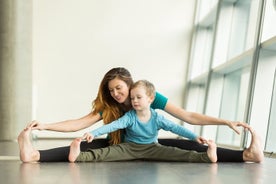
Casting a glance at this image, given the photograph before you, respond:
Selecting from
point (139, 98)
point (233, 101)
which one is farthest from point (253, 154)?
point (233, 101)

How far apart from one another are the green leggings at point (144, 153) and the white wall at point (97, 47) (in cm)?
726

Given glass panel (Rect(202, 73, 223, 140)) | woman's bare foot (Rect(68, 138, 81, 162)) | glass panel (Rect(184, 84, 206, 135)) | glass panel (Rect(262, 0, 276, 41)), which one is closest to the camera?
woman's bare foot (Rect(68, 138, 81, 162))

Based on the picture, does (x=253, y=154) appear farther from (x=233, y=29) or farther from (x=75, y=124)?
(x=233, y=29)

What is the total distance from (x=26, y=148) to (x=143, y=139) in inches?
36.4

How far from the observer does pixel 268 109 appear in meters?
5.92

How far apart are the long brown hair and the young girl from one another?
0.09 metres

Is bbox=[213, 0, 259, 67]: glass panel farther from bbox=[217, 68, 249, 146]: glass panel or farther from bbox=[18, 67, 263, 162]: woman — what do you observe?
bbox=[18, 67, 263, 162]: woman

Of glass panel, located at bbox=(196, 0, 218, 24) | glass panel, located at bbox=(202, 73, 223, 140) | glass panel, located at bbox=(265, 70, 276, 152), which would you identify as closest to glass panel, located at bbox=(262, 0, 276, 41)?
glass panel, located at bbox=(265, 70, 276, 152)

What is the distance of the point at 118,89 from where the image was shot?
12.4 ft

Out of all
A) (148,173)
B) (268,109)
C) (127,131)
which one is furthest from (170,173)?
(268,109)

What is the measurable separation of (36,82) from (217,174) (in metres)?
8.37

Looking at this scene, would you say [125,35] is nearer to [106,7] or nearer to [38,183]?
[106,7]

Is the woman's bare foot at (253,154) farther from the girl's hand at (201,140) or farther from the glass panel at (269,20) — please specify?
the glass panel at (269,20)

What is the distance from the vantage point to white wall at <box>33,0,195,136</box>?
11.0m
